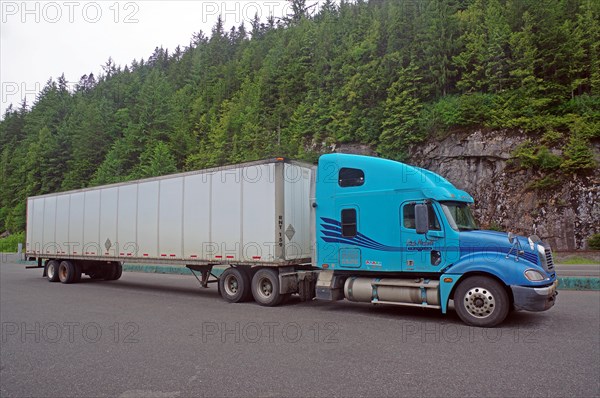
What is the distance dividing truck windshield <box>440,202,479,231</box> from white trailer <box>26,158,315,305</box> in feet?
11.2

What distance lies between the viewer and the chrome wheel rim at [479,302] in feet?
26.6

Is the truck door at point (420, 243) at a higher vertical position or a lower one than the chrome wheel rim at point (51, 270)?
higher

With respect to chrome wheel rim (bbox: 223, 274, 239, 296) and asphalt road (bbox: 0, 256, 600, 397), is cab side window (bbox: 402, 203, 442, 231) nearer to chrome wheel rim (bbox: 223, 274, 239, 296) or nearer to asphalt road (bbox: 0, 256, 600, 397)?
asphalt road (bbox: 0, 256, 600, 397)

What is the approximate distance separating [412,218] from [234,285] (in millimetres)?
5198

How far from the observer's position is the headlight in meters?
7.88

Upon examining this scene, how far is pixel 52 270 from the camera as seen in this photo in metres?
18.0

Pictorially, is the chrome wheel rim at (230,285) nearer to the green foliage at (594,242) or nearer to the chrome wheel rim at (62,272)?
the chrome wheel rim at (62,272)

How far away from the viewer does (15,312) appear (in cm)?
1012

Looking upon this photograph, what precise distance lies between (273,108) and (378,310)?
142 feet

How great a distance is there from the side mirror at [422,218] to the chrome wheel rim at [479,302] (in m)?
1.42

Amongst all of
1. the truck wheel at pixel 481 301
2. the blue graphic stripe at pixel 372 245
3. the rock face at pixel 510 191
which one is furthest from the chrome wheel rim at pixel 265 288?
the rock face at pixel 510 191

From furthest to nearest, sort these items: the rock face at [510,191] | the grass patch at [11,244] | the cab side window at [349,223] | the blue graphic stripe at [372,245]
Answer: the grass patch at [11,244] → the rock face at [510,191] → the cab side window at [349,223] → the blue graphic stripe at [372,245]

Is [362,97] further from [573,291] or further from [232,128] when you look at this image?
[573,291]

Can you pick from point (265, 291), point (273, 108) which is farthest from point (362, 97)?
point (265, 291)
